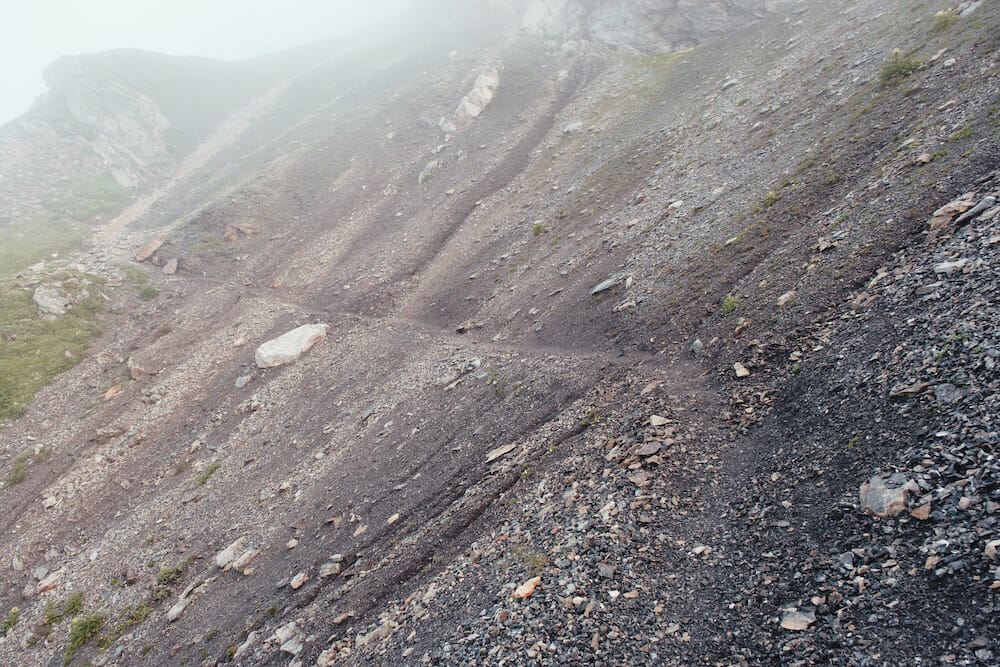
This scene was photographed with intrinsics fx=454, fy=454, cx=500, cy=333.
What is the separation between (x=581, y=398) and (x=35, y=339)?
3157cm

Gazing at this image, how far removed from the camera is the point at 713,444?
9.88 m

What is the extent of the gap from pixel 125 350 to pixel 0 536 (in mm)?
11616

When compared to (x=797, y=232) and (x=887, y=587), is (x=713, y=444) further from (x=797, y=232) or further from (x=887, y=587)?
(x=797, y=232)

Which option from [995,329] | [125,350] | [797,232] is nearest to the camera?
[995,329]

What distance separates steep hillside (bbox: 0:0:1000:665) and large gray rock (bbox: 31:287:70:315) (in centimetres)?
20

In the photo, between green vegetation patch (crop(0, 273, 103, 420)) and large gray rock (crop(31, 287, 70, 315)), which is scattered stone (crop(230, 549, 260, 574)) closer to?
green vegetation patch (crop(0, 273, 103, 420))

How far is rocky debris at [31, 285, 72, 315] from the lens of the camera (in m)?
27.8

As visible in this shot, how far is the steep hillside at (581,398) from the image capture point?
7.05 meters

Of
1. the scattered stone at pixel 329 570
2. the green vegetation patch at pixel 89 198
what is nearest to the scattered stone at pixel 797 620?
A: the scattered stone at pixel 329 570

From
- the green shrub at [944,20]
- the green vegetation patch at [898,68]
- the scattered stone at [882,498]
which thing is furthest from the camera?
the green shrub at [944,20]

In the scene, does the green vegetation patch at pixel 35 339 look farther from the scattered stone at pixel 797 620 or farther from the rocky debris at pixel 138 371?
the scattered stone at pixel 797 620

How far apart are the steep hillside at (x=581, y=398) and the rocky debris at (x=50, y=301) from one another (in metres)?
0.21

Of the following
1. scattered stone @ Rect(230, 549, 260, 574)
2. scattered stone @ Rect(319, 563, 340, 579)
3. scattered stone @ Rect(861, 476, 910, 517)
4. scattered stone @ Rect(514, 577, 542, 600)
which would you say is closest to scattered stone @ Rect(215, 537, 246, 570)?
scattered stone @ Rect(230, 549, 260, 574)

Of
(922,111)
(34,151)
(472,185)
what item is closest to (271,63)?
(34,151)
